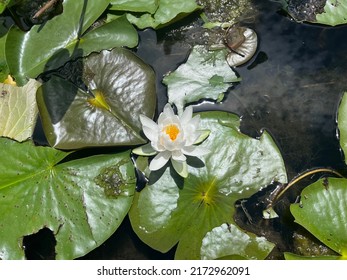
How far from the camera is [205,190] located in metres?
2.75

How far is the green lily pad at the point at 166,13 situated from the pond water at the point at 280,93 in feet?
0.35

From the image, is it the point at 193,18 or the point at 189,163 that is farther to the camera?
the point at 193,18

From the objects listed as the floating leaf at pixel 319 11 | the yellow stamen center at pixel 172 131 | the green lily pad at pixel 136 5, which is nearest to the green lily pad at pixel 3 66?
the green lily pad at pixel 136 5

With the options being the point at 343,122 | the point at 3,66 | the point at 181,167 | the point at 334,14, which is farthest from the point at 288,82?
the point at 3,66

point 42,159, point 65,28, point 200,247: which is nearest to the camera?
point 200,247

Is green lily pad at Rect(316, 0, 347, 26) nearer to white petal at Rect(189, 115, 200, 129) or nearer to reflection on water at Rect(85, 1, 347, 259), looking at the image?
reflection on water at Rect(85, 1, 347, 259)

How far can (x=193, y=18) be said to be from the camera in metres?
3.36

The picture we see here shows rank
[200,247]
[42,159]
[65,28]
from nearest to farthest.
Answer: [200,247] < [42,159] < [65,28]

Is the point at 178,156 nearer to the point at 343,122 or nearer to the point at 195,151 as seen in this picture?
the point at 195,151

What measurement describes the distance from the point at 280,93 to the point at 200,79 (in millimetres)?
550

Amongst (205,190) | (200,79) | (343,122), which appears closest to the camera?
(205,190)
